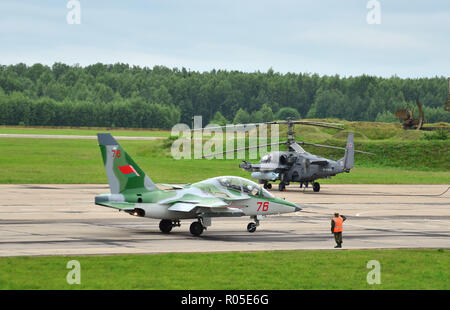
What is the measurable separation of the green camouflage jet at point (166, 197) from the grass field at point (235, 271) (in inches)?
192

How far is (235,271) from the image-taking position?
2084cm

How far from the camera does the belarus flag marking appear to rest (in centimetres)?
2895

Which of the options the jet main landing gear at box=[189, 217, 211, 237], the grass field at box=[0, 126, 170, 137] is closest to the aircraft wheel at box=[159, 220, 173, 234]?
the jet main landing gear at box=[189, 217, 211, 237]

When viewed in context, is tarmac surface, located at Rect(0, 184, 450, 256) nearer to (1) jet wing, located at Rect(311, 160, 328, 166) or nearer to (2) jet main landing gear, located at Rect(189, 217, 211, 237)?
(2) jet main landing gear, located at Rect(189, 217, 211, 237)

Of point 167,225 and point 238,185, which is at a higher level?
point 238,185

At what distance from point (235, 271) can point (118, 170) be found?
32.1 feet

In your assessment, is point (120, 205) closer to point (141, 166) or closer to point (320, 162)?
point (320, 162)

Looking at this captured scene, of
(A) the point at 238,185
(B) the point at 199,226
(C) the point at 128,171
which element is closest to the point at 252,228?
(A) the point at 238,185

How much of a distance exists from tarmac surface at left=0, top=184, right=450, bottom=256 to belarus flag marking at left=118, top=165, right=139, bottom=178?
2574 mm
